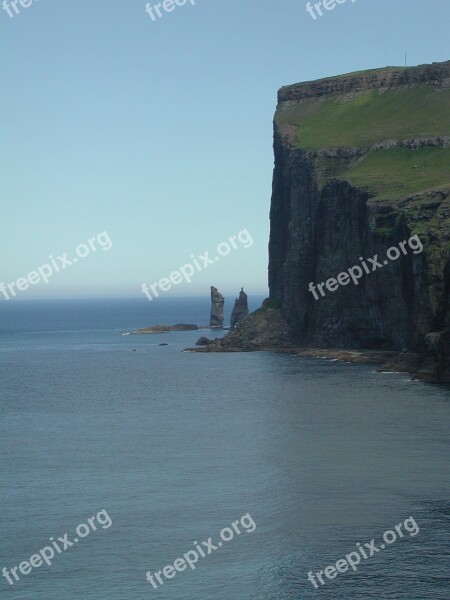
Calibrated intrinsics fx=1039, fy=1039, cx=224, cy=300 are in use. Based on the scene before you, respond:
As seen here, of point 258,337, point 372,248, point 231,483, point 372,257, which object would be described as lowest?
point 231,483

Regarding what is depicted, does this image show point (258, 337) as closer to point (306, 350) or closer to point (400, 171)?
point (306, 350)

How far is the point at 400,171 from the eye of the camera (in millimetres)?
183750

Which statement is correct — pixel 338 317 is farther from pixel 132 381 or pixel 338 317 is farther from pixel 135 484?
pixel 135 484

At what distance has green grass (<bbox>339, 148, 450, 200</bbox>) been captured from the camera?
17088cm

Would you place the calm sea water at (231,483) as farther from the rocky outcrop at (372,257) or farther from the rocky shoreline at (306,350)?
the rocky outcrop at (372,257)

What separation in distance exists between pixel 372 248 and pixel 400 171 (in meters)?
21.8

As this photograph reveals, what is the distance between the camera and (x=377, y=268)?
166625 millimetres

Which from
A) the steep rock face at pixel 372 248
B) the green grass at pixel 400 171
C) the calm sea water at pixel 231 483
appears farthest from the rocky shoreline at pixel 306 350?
the green grass at pixel 400 171

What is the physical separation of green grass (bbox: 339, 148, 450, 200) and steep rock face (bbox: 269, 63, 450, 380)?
0.21 metres

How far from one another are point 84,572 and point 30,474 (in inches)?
960

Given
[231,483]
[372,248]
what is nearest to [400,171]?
[372,248]

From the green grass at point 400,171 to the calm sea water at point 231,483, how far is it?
42396 mm

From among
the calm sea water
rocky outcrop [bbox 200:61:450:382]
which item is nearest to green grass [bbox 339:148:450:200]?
rocky outcrop [bbox 200:61:450:382]

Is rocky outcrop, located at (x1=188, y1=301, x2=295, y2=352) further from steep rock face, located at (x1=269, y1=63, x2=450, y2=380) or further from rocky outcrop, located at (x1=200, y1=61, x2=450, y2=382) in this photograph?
steep rock face, located at (x1=269, y1=63, x2=450, y2=380)
